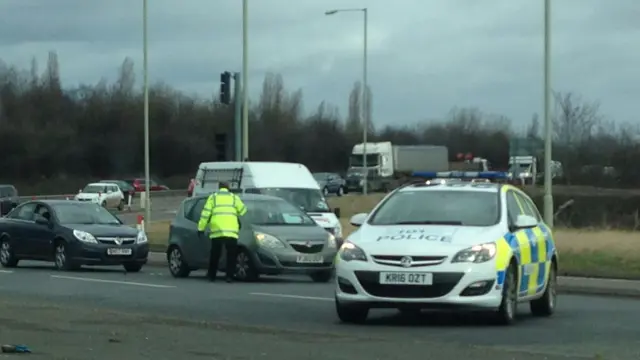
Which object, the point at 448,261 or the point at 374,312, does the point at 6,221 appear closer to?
the point at 374,312

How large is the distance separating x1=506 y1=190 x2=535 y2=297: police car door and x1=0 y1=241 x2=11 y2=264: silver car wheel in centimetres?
1473

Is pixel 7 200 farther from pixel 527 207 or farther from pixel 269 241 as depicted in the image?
pixel 527 207

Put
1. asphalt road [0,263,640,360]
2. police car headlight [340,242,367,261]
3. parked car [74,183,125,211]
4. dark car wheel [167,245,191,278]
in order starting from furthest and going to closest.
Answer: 1. parked car [74,183,125,211]
2. dark car wheel [167,245,191,278]
3. police car headlight [340,242,367,261]
4. asphalt road [0,263,640,360]

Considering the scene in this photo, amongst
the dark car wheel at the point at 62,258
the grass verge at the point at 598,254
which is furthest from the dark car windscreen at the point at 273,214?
the grass verge at the point at 598,254

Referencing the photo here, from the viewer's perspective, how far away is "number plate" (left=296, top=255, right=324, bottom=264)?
21797 mm

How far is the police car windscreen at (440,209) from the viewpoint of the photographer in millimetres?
14109

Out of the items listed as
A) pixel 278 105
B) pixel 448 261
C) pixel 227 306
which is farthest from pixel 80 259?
pixel 278 105

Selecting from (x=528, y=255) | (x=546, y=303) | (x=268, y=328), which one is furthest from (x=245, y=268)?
(x=268, y=328)

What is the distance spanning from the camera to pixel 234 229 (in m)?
21.5

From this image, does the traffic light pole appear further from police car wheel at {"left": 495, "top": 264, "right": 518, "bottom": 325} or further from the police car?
police car wheel at {"left": 495, "top": 264, "right": 518, "bottom": 325}

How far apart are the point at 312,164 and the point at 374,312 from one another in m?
76.8

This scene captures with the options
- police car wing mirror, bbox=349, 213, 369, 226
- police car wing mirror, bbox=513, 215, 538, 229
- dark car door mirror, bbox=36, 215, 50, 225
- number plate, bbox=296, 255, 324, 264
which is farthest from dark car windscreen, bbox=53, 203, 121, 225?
police car wing mirror, bbox=513, 215, 538, 229

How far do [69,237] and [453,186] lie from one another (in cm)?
1218

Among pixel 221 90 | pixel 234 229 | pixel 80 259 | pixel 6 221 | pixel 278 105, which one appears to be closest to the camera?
pixel 234 229
